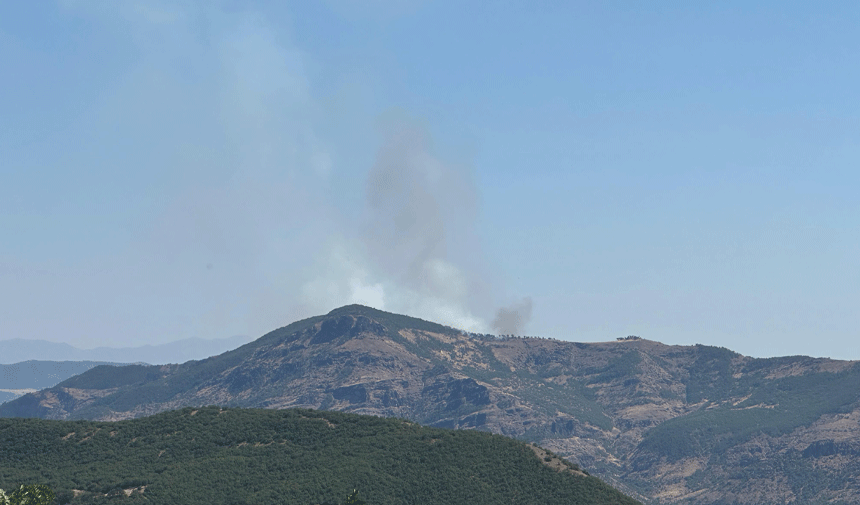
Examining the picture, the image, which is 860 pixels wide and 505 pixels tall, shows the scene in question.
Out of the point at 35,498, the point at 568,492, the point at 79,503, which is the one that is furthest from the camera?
the point at 568,492

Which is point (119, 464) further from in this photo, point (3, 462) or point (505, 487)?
point (505, 487)

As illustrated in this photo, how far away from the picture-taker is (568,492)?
190 metres

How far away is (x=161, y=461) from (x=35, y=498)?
77.3 meters

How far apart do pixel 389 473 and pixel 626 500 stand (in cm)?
5116

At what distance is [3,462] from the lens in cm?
19700

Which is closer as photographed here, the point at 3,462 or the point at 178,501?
the point at 178,501

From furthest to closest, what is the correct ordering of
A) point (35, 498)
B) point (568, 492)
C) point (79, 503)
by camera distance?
point (568, 492), point (79, 503), point (35, 498)

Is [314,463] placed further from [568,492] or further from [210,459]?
[568,492]

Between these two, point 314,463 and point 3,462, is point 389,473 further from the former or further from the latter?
point 3,462

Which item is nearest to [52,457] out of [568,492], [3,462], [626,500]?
[3,462]

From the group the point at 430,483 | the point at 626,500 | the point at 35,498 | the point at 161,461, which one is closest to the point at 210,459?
the point at 161,461

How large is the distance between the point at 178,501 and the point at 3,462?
48136 millimetres

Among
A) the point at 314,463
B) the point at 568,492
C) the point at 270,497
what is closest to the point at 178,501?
the point at 270,497

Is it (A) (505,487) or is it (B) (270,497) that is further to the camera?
(A) (505,487)
